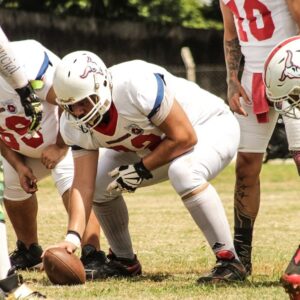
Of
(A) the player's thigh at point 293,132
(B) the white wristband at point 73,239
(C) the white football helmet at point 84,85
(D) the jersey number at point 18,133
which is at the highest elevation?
(C) the white football helmet at point 84,85

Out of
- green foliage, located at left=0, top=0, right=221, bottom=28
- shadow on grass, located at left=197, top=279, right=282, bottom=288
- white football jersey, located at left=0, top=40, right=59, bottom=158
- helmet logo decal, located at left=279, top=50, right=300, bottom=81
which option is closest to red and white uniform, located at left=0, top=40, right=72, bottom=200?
white football jersey, located at left=0, top=40, right=59, bottom=158

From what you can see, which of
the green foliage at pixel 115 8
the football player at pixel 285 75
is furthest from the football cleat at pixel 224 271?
the green foliage at pixel 115 8

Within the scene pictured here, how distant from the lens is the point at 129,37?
21.8 metres

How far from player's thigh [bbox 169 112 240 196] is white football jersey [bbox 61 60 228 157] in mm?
98

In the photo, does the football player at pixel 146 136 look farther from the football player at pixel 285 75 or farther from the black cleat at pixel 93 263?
the football player at pixel 285 75

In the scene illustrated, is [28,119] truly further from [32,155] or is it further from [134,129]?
[134,129]

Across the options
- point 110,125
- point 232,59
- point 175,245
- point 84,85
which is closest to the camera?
point 84,85

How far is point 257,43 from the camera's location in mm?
6801

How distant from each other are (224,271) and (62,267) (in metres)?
0.92

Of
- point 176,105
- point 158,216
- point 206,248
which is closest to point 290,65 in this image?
point 176,105

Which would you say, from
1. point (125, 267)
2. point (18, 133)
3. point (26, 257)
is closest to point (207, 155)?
point (125, 267)

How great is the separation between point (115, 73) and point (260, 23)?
3.27 feet

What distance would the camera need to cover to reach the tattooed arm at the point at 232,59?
22.8 ft

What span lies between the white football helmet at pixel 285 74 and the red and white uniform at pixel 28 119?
5.87ft
